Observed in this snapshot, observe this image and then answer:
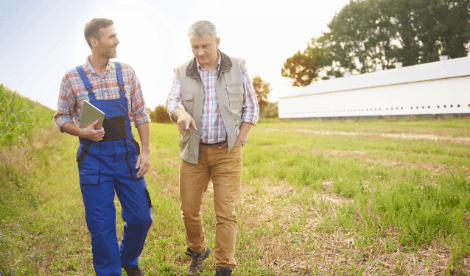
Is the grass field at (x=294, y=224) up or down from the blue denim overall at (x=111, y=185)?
down

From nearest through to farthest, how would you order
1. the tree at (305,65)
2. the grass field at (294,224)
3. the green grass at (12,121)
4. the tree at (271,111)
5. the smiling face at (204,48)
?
the smiling face at (204,48) → the grass field at (294,224) → the green grass at (12,121) → the tree at (305,65) → the tree at (271,111)

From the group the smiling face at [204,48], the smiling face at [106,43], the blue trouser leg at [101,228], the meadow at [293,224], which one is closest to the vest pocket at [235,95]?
the smiling face at [204,48]

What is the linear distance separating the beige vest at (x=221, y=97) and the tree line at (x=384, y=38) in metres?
49.8

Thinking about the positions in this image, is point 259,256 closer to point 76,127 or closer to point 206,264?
point 206,264

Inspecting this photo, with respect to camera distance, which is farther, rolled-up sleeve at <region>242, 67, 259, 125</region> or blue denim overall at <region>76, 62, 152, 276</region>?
rolled-up sleeve at <region>242, 67, 259, 125</region>

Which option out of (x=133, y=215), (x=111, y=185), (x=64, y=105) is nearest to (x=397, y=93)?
(x=133, y=215)

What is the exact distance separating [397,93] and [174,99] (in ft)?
103

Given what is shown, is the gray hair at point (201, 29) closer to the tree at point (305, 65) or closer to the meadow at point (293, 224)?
the meadow at point (293, 224)

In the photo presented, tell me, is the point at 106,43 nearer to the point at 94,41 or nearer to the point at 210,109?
the point at 94,41

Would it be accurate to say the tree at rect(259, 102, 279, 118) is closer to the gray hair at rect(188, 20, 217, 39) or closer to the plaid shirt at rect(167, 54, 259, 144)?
the plaid shirt at rect(167, 54, 259, 144)

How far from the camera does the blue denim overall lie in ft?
9.78

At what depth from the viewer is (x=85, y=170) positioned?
2.98 m

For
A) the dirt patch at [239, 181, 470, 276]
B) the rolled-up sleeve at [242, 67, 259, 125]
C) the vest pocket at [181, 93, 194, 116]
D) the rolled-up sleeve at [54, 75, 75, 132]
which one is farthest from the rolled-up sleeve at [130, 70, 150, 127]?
the dirt patch at [239, 181, 470, 276]

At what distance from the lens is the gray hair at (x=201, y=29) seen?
10.0 feet
